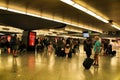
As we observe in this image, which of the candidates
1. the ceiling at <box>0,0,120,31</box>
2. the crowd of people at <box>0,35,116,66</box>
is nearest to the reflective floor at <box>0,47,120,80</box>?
the crowd of people at <box>0,35,116,66</box>

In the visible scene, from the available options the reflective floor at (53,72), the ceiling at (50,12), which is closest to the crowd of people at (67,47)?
the reflective floor at (53,72)

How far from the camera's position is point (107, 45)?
21.4 meters

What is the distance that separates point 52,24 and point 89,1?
1011 centimetres

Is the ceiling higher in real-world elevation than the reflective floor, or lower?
higher

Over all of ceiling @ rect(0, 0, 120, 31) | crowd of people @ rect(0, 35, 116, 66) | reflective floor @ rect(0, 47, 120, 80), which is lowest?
reflective floor @ rect(0, 47, 120, 80)

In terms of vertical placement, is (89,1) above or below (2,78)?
above

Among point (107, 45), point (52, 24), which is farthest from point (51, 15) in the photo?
point (107, 45)

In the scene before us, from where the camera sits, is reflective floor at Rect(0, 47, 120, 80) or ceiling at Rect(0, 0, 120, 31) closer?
reflective floor at Rect(0, 47, 120, 80)

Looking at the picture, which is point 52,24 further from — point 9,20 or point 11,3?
point 11,3

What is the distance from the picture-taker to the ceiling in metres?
11.6

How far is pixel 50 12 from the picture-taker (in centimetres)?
1521

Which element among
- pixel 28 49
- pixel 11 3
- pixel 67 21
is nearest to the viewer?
pixel 11 3

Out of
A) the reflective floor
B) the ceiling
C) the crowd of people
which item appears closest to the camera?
the reflective floor

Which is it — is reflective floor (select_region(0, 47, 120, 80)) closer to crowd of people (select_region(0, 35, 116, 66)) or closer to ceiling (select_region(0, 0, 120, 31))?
crowd of people (select_region(0, 35, 116, 66))
